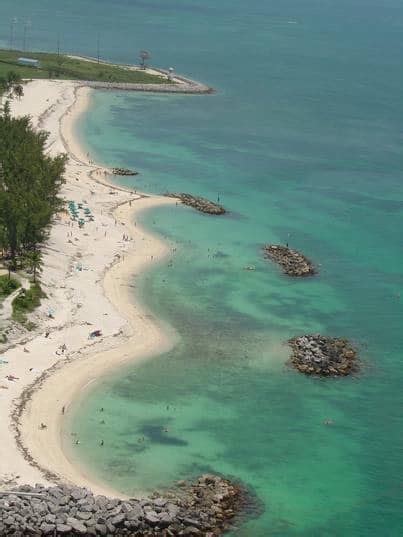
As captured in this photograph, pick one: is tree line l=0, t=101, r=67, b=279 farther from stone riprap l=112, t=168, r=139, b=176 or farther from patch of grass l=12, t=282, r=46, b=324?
stone riprap l=112, t=168, r=139, b=176

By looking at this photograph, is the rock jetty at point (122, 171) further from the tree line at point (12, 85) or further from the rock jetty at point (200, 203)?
the tree line at point (12, 85)

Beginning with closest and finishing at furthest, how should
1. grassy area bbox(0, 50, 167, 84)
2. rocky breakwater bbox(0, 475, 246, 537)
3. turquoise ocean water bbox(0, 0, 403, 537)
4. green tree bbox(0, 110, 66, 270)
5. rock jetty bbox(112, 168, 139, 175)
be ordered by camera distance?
rocky breakwater bbox(0, 475, 246, 537), turquoise ocean water bbox(0, 0, 403, 537), green tree bbox(0, 110, 66, 270), rock jetty bbox(112, 168, 139, 175), grassy area bbox(0, 50, 167, 84)

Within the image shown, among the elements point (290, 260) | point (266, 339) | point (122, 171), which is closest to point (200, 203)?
point (122, 171)

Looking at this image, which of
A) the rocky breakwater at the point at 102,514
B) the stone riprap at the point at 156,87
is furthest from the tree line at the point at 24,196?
the stone riprap at the point at 156,87

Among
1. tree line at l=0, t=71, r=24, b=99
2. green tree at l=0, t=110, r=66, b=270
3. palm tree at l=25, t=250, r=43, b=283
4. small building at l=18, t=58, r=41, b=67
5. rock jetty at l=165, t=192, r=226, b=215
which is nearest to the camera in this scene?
palm tree at l=25, t=250, r=43, b=283

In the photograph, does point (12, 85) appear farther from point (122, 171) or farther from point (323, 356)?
point (323, 356)

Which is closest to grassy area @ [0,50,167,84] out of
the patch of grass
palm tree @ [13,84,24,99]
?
palm tree @ [13,84,24,99]

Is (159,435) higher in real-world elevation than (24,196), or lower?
lower
